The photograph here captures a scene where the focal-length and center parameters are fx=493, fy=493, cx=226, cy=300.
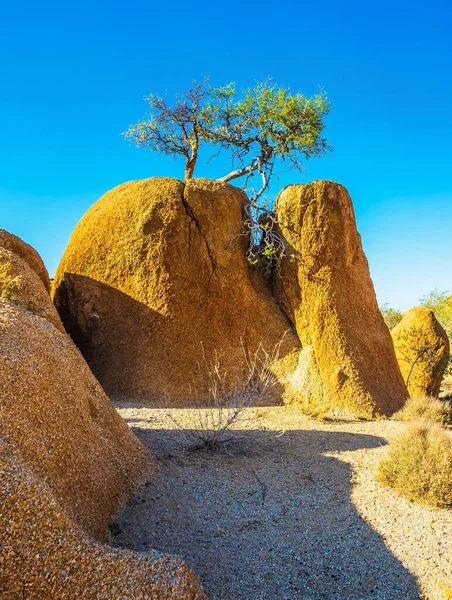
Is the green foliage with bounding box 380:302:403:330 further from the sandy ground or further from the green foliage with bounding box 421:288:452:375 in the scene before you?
the sandy ground

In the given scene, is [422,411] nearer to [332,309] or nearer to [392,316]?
[332,309]

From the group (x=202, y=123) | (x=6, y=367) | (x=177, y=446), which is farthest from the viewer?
(x=202, y=123)

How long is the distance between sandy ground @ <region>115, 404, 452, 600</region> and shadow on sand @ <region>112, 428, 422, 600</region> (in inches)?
0.4

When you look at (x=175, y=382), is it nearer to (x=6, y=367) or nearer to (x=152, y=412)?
(x=152, y=412)

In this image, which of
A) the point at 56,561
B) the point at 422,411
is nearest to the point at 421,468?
the point at 422,411

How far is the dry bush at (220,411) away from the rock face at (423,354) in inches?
203

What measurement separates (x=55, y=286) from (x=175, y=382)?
374cm

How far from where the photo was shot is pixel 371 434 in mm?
8008

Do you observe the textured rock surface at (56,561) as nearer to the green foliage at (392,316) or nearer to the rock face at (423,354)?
the rock face at (423,354)

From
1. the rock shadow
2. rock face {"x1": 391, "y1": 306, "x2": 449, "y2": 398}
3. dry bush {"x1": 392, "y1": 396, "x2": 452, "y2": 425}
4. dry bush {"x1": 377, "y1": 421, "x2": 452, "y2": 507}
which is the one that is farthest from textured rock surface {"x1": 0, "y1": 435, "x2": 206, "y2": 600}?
rock face {"x1": 391, "y1": 306, "x2": 449, "y2": 398}

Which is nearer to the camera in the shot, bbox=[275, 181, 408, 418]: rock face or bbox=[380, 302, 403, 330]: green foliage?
bbox=[275, 181, 408, 418]: rock face

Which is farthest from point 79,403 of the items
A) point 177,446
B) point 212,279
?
point 212,279

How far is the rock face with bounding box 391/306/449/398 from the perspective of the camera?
13344mm

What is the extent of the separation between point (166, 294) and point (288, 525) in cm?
597
